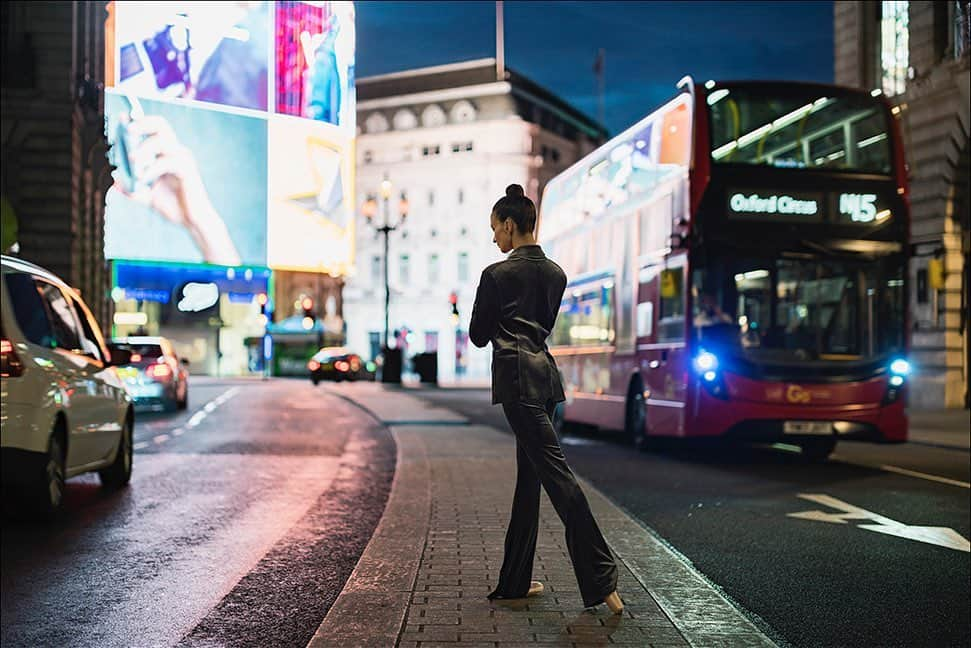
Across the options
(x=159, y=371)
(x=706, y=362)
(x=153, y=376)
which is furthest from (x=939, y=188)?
(x=153, y=376)

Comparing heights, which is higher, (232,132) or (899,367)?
(232,132)

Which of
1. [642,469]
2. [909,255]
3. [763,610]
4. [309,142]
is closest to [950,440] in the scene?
[909,255]

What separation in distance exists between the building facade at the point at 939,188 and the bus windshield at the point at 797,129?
12.7 metres

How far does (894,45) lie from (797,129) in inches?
735

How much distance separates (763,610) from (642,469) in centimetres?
823

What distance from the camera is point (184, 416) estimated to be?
26.7 metres

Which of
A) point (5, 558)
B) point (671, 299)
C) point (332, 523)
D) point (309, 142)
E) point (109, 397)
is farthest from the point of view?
point (309, 142)

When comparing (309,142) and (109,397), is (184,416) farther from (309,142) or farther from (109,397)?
(309,142)

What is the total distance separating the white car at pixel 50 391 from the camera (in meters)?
9.02

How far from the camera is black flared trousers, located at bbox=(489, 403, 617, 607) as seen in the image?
569cm

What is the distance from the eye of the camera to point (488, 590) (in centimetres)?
636

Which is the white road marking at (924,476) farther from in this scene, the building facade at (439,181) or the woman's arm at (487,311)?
the building facade at (439,181)

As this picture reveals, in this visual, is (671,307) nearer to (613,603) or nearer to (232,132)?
(613,603)

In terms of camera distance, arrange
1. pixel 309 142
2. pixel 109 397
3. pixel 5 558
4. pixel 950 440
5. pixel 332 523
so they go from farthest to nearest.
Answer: pixel 309 142 < pixel 950 440 < pixel 109 397 < pixel 332 523 < pixel 5 558
